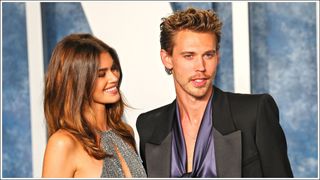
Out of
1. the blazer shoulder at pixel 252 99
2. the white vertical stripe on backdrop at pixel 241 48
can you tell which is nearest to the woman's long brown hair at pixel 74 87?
the blazer shoulder at pixel 252 99

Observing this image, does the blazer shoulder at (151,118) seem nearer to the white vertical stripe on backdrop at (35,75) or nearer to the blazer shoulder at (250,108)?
the blazer shoulder at (250,108)

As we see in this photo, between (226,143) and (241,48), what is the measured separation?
1164 millimetres

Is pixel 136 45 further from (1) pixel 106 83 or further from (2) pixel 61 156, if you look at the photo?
(2) pixel 61 156

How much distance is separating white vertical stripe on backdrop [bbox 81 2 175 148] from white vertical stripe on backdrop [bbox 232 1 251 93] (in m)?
0.40

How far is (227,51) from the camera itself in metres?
3.62

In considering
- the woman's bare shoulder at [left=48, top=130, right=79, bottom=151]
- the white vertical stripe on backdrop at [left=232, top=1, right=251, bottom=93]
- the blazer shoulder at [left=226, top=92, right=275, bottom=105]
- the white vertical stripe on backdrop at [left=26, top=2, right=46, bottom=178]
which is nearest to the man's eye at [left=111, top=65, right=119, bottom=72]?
the woman's bare shoulder at [left=48, top=130, right=79, bottom=151]

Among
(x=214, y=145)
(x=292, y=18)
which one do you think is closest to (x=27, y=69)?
(x=292, y=18)

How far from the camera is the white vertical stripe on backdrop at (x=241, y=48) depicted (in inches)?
136

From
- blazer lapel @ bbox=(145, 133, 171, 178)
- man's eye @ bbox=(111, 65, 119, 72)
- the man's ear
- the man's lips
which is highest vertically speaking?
the man's ear

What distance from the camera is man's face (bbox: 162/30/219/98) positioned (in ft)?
8.08

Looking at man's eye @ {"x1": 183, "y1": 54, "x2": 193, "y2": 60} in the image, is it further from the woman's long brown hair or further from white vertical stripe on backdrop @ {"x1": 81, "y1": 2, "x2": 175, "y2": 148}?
white vertical stripe on backdrop @ {"x1": 81, "y1": 2, "x2": 175, "y2": 148}

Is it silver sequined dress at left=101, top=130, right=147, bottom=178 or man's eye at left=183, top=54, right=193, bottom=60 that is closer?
silver sequined dress at left=101, top=130, right=147, bottom=178

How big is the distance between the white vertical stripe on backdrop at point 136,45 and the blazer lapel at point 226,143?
1186 millimetres

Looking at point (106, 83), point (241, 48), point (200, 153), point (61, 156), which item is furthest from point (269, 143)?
point (241, 48)
